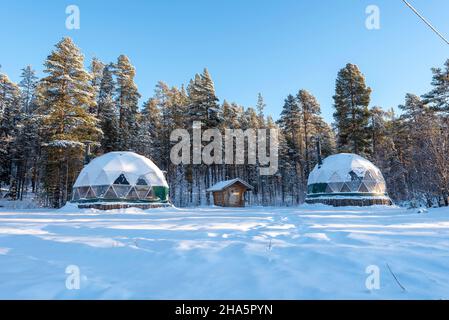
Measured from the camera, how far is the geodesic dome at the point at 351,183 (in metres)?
24.0

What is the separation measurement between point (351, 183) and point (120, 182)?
1941 centimetres

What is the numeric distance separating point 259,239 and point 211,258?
2033 millimetres

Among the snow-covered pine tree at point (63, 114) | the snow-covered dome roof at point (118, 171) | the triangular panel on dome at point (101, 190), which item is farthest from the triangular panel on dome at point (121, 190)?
the snow-covered pine tree at point (63, 114)

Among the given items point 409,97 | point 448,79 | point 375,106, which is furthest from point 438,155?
point 409,97

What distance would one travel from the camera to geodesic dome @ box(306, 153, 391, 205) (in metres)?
24.0

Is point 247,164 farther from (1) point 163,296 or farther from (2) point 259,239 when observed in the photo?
(1) point 163,296

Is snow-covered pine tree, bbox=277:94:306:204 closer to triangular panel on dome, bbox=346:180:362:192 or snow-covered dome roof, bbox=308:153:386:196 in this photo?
snow-covered dome roof, bbox=308:153:386:196

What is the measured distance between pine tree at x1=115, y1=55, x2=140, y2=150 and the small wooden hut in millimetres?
13957

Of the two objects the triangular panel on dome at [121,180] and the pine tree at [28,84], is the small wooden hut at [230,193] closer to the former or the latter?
the triangular panel on dome at [121,180]

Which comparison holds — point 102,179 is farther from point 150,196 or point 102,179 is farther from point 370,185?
point 370,185

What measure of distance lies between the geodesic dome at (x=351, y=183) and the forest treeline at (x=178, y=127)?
278 cm

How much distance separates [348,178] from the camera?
2441cm

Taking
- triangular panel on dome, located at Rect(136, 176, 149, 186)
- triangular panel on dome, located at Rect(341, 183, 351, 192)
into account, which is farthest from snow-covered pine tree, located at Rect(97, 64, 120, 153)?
triangular panel on dome, located at Rect(341, 183, 351, 192)

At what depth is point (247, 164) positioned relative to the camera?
43.8 meters
